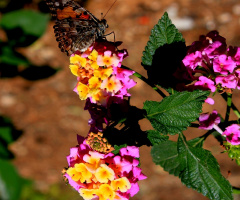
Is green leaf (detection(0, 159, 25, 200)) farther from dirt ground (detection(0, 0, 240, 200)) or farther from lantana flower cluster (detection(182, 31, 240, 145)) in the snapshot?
lantana flower cluster (detection(182, 31, 240, 145))

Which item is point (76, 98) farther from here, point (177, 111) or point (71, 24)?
point (177, 111)

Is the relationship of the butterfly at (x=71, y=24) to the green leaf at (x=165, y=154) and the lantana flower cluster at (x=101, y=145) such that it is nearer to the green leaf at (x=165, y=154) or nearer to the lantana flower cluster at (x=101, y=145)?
the lantana flower cluster at (x=101, y=145)

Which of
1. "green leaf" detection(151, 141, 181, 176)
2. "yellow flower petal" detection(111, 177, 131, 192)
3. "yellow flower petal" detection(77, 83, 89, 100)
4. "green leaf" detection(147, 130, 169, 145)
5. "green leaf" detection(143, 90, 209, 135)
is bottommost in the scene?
"yellow flower petal" detection(111, 177, 131, 192)

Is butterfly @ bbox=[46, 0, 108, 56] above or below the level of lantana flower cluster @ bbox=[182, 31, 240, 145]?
above

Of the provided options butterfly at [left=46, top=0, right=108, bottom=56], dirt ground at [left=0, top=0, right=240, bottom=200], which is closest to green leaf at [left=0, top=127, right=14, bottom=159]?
dirt ground at [left=0, top=0, right=240, bottom=200]

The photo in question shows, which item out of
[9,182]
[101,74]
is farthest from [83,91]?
[9,182]

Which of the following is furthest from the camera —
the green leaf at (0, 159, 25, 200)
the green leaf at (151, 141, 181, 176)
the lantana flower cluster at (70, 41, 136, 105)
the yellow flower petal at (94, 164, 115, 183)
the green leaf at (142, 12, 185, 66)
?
the green leaf at (0, 159, 25, 200)

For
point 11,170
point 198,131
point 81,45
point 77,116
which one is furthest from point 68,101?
point 81,45
